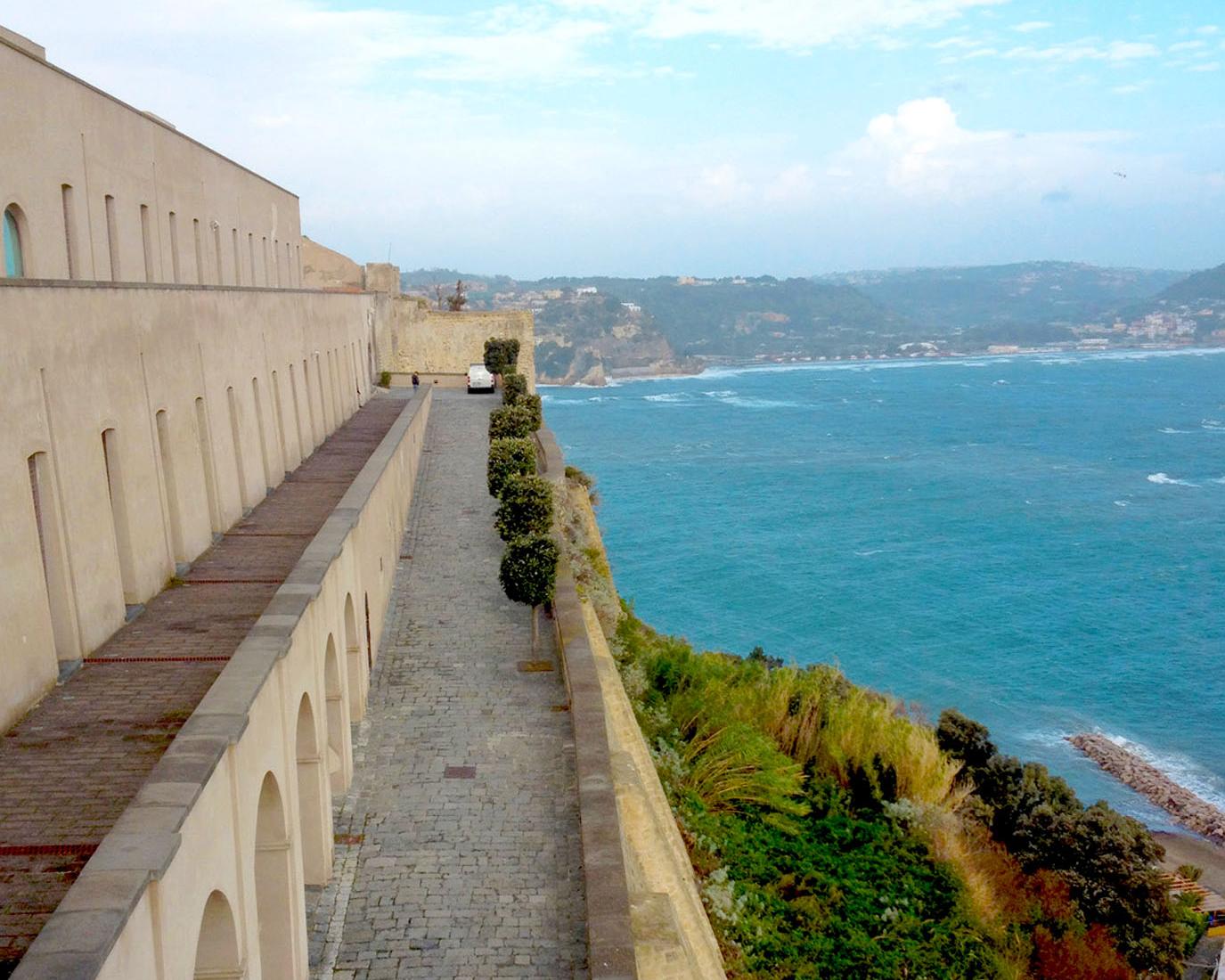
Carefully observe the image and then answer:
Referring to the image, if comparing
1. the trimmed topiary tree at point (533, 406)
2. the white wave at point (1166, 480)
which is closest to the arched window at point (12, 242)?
the trimmed topiary tree at point (533, 406)

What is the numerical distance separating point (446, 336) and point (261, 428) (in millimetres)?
33758

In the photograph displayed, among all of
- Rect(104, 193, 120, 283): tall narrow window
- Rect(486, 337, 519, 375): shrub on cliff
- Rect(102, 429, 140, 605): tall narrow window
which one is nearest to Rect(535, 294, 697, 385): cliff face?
Rect(486, 337, 519, 375): shrub on cliff

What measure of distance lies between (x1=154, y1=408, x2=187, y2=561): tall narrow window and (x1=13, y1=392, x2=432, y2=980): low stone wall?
1476mm

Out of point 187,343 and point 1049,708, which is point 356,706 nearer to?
point 187,343

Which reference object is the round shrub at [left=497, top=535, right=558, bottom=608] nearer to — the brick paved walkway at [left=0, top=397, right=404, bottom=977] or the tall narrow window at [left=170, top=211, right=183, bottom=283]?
the brick paved walkway at [left=0, top=397, right=404, bottom=977]

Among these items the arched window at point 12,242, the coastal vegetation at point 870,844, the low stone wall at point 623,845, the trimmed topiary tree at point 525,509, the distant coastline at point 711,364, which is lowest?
the distant coastline at point 711,364

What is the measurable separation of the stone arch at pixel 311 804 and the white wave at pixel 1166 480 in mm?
77432

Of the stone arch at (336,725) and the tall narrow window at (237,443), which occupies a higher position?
the tall narrow window at (237,443)

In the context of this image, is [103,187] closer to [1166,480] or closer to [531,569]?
[531,569]

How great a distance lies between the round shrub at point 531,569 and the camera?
1490 cm

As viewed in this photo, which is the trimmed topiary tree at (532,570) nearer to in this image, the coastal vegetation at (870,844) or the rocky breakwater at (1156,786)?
the coastal vegetation at (870,844)

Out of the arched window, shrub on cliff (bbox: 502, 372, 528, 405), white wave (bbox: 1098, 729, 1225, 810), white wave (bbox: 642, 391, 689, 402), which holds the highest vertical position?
the arched window

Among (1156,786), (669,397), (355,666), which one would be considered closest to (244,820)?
(355,666)

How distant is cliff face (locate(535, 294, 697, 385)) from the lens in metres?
164
